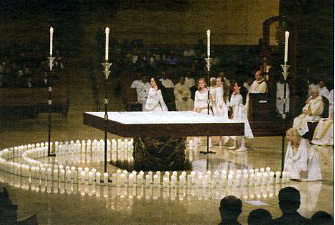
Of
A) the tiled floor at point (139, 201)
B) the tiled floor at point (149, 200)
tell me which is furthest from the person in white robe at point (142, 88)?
the tiled floor at point (139, 201)

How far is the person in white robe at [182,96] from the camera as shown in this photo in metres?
23.5

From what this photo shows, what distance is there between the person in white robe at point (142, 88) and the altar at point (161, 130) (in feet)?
28.3

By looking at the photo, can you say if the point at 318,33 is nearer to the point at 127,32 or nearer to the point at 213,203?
the point at 127,32

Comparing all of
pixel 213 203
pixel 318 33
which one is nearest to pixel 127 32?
pixel 318 33

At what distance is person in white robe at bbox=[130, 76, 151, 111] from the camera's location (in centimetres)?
2327

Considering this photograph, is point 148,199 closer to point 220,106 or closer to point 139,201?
point 139,201

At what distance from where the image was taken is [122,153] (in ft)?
51.3

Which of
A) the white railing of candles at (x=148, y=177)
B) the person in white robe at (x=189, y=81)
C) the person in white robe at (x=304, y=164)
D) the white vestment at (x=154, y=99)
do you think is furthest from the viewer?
the person in white robe at (x=189, y=81)

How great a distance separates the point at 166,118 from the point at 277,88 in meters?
10.00

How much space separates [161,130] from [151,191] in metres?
1.00

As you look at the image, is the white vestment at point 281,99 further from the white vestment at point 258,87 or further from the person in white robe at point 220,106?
the person in white robe at point 220,106

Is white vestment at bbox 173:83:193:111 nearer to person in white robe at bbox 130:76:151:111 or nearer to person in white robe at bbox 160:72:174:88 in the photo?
person in white robe at bbox 130:76:151:111

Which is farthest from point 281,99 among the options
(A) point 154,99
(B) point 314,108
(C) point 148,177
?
(C) point 148,177

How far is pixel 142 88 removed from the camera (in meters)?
23.7
